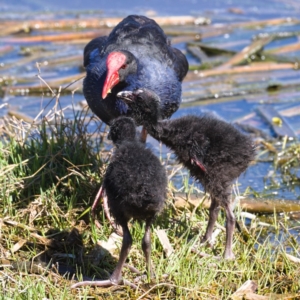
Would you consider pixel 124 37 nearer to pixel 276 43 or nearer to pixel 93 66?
pixel 93 66

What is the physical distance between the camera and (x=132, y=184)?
3328mm

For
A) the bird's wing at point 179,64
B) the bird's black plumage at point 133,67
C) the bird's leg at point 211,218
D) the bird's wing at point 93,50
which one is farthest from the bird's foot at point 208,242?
the bird's wing at point 93,50

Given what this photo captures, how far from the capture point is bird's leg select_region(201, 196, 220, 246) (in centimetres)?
407

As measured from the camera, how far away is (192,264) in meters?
3.68

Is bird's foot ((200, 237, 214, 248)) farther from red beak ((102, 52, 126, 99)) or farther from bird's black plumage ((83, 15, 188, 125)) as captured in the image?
red beak ((102, 52, 126, 99))

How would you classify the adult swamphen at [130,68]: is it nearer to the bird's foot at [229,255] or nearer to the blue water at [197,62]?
the blue water at [197,62]

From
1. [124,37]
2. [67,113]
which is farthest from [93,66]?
[67,113]

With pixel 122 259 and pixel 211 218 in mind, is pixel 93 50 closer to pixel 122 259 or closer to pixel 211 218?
pixel 211 218

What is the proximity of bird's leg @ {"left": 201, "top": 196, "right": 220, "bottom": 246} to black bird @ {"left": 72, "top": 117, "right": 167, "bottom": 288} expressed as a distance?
1.97 feet

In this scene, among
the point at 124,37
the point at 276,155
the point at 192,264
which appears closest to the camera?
the point at 192,264

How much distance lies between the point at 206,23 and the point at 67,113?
4.21 m

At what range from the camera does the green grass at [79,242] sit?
3504mm

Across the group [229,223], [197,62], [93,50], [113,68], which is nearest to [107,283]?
[229,223]

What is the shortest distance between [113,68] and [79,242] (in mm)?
1229
